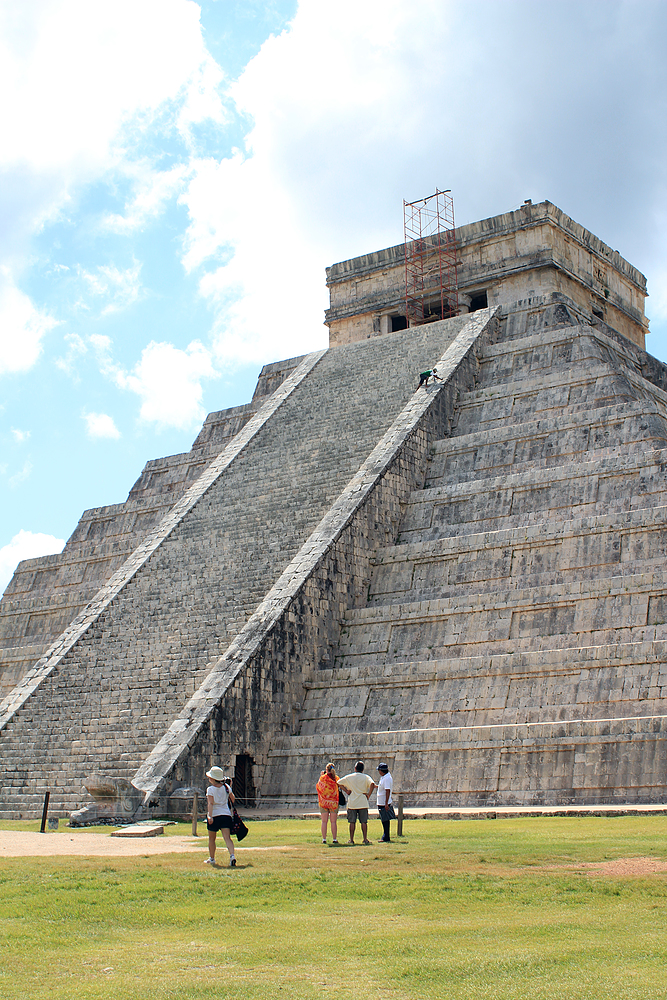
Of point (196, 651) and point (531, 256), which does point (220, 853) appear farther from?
point (531, 256)

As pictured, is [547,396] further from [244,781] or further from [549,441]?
[244,781]

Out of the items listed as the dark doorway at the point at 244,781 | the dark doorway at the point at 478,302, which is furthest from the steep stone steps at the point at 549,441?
the dark doorway at the point at 478,302

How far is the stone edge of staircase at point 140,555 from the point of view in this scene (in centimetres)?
1717

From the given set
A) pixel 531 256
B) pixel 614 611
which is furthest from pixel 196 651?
pixel 531 256

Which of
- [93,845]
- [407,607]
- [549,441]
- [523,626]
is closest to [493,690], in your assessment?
[523,626]

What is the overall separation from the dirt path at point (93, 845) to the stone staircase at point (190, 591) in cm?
277

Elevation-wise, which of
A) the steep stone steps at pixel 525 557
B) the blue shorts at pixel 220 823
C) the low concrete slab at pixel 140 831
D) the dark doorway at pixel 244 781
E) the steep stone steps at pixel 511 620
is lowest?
the low concrete slab at pixel 140 831

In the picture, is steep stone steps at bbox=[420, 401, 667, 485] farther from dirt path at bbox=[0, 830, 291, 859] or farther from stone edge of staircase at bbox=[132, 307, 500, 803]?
dirt path at bbox=[0, 830, 291, 859]

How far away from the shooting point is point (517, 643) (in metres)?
14.1

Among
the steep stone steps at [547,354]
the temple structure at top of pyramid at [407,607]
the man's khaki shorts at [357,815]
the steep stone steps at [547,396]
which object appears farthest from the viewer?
the steep stone steps at [547,354]

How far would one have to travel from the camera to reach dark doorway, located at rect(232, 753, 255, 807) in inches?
567

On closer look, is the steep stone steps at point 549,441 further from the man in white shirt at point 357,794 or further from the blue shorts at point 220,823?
the blue shorts at point 220,823

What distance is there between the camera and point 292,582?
640 inches

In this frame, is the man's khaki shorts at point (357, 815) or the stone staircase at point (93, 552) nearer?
the man's khaki shorts at point (357, 815)
